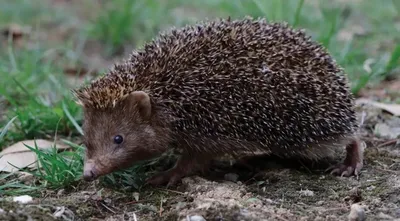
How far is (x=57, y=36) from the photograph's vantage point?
37.2ft

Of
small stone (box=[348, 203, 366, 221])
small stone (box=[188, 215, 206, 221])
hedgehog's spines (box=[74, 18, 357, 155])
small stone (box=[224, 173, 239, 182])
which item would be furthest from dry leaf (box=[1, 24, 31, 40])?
small stone (box=[348, 203, 366, 221])

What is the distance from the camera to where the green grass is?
6.21 meters

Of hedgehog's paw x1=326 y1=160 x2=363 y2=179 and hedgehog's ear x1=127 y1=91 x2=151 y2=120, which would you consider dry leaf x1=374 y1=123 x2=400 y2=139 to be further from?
hedgehog's ear x1=127 y1=91 x2=151 y2=120

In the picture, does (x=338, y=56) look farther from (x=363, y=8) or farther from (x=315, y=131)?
(x=363, y=8)

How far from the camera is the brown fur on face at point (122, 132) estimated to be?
5.57 m

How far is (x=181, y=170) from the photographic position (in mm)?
5828

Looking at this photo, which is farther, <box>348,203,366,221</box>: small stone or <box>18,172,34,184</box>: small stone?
<box>18,172,34,184</box>: small stone

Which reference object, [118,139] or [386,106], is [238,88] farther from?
[386,106]

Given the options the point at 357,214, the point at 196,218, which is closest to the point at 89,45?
the point at 196,218

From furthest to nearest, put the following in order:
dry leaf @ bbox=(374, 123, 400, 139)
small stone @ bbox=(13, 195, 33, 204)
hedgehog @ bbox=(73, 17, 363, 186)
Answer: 1. dry leaf @ bbox=(374, 123, 400, 139)
2. hedgehog @ bbox=(73, 17, 363, 186)
3. small stone @ bbox=(13, 195, 33, 204)

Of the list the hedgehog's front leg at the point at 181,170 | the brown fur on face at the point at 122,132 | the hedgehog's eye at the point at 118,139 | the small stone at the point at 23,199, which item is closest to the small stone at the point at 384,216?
the hedgehog's front leg at the point at 181,170

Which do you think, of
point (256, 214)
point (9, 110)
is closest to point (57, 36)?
point (9, 110)

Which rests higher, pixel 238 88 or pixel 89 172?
pixel 238 88

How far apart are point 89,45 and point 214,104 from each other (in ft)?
18.3
